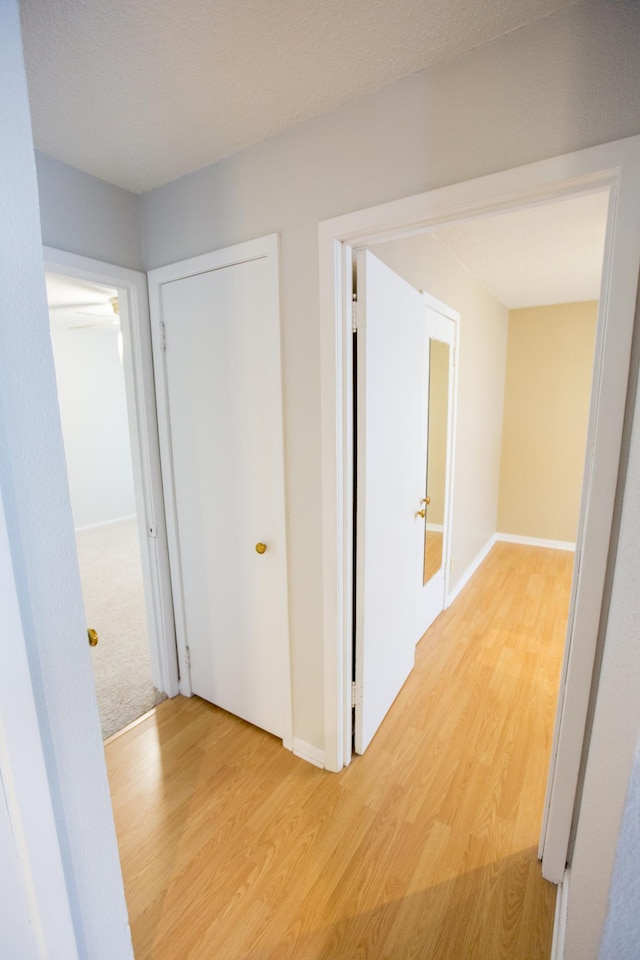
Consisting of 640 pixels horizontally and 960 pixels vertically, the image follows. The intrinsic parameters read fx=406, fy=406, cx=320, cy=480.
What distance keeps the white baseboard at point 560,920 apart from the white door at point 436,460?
1269 millimetres

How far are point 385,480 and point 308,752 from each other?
48.4 inches

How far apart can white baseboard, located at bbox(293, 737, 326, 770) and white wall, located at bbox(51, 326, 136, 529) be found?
417 cm

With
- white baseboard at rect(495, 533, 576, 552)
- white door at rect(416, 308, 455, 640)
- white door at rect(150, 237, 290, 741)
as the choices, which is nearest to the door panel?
white door at rect(150, 237, 290, 741)

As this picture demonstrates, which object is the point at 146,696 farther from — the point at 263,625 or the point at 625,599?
the point at 625,599

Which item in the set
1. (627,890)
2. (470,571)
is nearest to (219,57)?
(627,890)

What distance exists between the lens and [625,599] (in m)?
0.70

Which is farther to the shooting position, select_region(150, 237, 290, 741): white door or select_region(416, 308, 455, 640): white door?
select_region(416, 308, 455, 640): white door

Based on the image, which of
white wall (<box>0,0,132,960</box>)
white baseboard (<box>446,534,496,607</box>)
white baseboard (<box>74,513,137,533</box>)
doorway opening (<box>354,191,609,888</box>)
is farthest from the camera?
white baseboard (<box>74,513,137,533</box>)

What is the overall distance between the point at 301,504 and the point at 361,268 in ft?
2.90

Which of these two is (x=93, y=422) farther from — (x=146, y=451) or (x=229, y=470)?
(x=229, y=470)

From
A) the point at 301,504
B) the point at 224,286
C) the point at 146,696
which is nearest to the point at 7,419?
the point at 301,504

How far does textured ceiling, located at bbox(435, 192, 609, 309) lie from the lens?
195 centimetres

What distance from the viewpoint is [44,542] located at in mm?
737

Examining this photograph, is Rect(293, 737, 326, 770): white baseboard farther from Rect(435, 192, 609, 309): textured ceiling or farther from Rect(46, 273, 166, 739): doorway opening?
Rect(435, 192, 609, 309): textured ceiling
